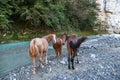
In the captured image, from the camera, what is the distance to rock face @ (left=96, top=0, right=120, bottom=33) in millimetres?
28508

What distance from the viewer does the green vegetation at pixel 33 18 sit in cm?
1836

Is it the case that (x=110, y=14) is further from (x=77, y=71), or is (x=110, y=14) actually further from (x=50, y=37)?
(x=77, y=71)

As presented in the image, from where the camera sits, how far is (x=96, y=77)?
23.9 ft

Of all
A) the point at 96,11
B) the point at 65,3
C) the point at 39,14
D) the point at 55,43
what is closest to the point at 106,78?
the point at 55,43

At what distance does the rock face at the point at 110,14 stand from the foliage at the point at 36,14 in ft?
17.7

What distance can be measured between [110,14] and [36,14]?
12817mm

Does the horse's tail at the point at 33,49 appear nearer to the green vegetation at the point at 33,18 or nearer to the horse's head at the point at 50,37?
the horse's head at the point at 50,37

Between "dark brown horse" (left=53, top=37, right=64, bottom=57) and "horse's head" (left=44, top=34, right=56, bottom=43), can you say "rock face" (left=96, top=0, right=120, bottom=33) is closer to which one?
"dark brown horse" (left=53, top=37, right=64, bottom=57)

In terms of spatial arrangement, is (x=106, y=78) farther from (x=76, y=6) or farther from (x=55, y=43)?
(x=76, y=6)

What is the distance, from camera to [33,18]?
19484 mm

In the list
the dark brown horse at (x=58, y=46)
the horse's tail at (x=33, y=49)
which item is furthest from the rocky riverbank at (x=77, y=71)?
the dark brown horse at (x=58, y=46)

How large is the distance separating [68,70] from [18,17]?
13365 millimetres

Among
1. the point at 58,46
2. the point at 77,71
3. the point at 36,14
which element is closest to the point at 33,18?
the point at 36,14

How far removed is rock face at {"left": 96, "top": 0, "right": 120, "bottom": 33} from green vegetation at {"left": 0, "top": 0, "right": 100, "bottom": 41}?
5576 mm
